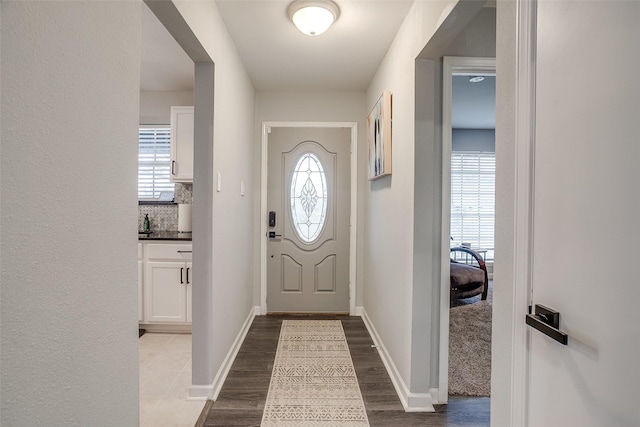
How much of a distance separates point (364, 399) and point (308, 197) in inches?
84.4

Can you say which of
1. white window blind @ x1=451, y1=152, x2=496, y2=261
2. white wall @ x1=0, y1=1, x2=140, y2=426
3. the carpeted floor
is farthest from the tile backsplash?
white window blind @ x1=451, y1=152, x2=496, y2=261

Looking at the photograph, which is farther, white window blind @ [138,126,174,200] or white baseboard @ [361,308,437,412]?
white window blind @ [138,126,174,200]

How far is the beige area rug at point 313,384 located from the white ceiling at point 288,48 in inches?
94.5

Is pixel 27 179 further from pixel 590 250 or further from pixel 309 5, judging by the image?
pixel 309 5

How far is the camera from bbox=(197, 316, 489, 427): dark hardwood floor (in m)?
1.81

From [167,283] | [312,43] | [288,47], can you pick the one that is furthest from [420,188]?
[167,283]

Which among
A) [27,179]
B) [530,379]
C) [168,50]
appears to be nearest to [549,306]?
[530,379]

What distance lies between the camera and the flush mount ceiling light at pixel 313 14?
1.91m

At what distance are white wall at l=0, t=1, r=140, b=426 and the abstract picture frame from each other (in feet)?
5.58

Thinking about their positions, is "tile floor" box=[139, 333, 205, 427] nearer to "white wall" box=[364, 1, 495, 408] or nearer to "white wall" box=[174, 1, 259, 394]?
"white wall" box=[174, 1, 259, 394]

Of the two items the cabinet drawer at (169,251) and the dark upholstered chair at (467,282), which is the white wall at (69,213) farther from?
the dark upholstered chair at (467,282)

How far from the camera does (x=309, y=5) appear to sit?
74.9 inches

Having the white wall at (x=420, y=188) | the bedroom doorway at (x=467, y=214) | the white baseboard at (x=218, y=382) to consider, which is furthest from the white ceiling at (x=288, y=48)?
the white baseboard at (x=218, y=382)

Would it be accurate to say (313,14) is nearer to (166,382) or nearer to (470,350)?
(166,382)
